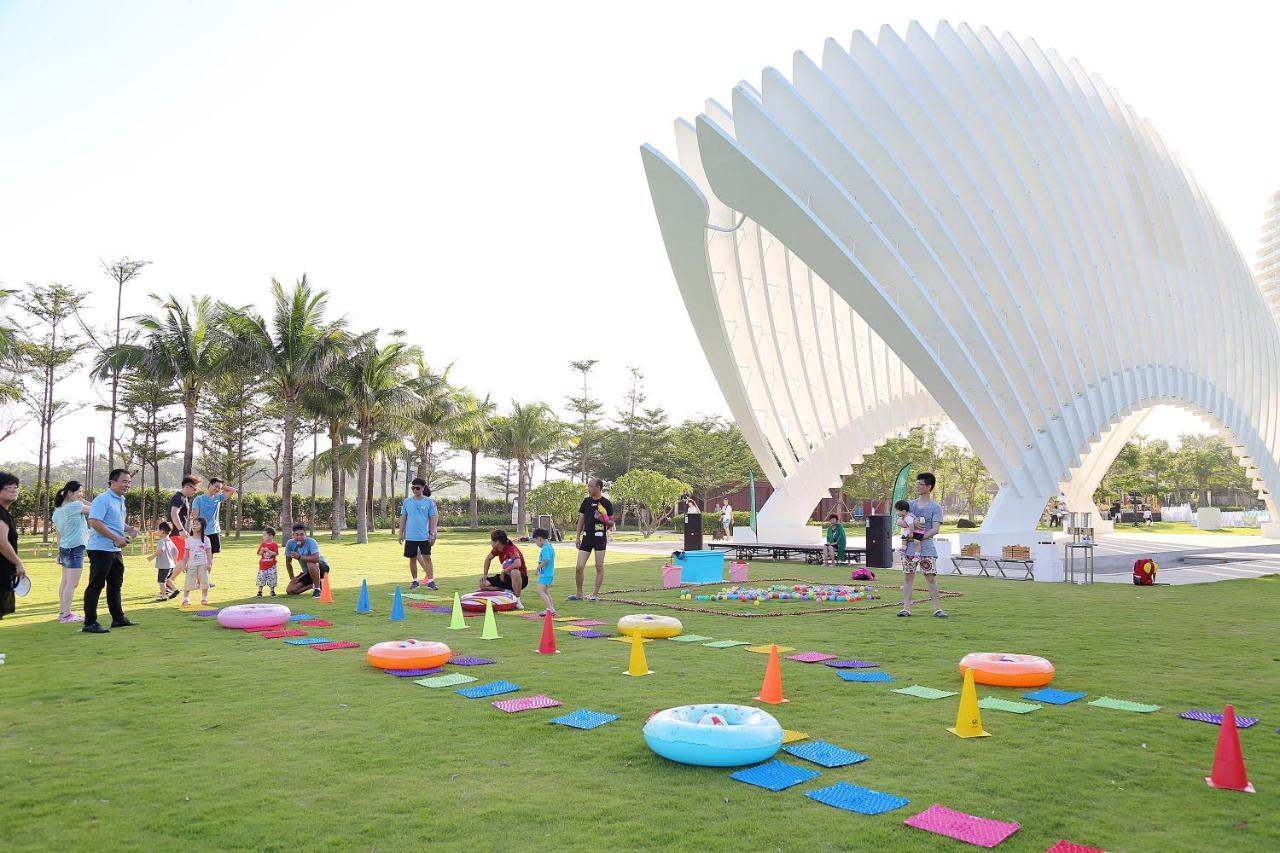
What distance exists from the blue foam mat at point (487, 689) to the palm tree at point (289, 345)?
2995cm

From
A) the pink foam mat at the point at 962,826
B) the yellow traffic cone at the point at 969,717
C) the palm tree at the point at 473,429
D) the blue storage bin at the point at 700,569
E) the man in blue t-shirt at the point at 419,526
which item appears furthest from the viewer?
the palm tree at the point at 473,429

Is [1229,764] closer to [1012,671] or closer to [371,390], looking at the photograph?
[1012,671]

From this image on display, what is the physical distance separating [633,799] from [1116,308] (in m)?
31.4

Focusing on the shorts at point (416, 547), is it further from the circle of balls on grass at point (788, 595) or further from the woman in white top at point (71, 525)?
the woman in white top at point (71, 525)

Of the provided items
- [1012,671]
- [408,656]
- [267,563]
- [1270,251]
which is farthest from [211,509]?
[1270,251]

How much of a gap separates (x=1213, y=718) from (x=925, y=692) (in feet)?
6.53

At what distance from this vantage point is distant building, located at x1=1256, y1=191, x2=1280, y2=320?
299 feet

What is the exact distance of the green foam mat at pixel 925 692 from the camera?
682 cm

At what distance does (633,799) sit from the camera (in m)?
4.45

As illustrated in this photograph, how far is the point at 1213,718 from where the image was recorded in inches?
241

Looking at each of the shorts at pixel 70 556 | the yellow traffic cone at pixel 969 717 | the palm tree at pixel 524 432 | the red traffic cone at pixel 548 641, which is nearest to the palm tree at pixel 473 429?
the palm tree at pixel 524 432

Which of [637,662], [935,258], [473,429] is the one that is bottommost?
[637,662]

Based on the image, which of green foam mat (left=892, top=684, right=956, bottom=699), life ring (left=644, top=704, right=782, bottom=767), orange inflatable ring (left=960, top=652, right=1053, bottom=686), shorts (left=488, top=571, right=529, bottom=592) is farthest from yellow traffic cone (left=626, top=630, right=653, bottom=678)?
shorts (left=488, top=571, right=529, bottom=592)

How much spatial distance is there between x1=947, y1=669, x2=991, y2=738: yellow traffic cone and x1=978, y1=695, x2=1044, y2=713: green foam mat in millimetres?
764
